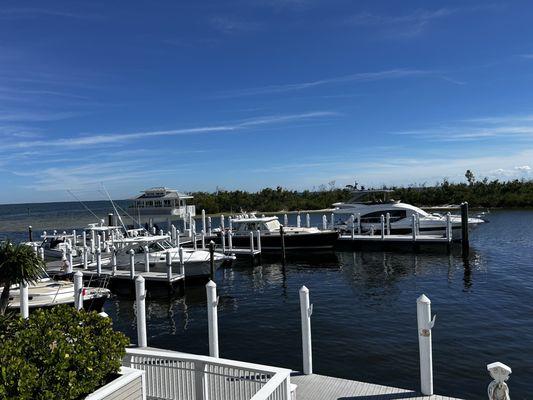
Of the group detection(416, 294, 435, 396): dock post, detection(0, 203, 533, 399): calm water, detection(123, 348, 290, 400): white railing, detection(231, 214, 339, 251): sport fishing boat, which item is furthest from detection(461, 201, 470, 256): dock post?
detection(123, 348, 290, 400): white railing

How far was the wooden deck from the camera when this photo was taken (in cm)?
806

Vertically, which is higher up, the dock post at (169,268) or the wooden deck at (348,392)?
the dock post at (169,268)

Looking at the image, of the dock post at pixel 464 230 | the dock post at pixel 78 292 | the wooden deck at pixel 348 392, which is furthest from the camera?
the dock post at pixel 464 230

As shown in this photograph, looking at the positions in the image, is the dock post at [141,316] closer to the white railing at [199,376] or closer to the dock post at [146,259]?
the white railing at [199,376]

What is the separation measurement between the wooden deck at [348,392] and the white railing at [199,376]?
1.98m

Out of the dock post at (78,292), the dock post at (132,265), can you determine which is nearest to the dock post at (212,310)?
the dock post at (78,292)

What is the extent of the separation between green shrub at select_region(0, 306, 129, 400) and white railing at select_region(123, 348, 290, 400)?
4.50ft

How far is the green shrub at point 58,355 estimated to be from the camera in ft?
15.1

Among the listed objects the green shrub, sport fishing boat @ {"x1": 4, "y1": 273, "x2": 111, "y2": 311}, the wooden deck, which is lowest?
the wooden deck

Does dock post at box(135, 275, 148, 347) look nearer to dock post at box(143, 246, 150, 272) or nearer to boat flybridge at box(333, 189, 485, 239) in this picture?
dock post at box(143, 246, 150, 272)

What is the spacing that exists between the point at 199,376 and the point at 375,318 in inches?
422

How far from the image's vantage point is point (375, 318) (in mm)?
16453

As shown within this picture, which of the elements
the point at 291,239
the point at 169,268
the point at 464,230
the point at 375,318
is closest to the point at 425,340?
the point at 375,318

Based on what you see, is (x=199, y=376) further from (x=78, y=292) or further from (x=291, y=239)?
(x=291, y=239)
